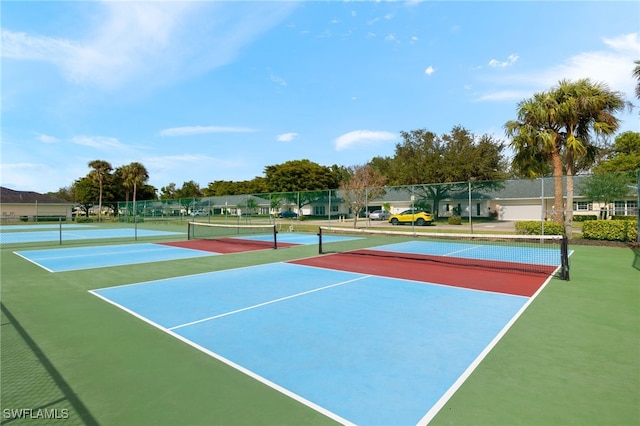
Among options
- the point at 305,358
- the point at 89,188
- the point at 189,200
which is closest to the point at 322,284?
the point at 305,358

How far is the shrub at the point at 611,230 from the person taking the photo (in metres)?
16.0

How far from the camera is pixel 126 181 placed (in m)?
58.6

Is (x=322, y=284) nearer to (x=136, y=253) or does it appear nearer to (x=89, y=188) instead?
(x=136, y=253)

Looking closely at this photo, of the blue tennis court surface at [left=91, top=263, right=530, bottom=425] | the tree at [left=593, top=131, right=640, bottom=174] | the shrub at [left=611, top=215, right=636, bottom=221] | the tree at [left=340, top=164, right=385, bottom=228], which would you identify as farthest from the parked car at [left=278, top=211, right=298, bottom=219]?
the tree at [left=593, top=131, right=640, bottom=174]

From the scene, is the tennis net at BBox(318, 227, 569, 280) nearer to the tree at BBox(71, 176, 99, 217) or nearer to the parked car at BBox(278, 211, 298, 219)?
the parked car at BBox(278, 211, 298, 219)

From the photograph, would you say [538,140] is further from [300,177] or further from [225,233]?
[300,177]

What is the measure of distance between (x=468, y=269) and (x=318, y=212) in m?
28.8

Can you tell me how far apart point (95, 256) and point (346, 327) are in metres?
12.0

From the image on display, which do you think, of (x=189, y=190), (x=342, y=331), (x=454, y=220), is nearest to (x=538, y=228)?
(x=454, y=220)

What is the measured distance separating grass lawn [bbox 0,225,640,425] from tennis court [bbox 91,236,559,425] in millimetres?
237

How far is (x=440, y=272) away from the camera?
9.73m

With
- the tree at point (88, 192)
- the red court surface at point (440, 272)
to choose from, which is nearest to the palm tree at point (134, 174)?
the tree at point (88, 192)

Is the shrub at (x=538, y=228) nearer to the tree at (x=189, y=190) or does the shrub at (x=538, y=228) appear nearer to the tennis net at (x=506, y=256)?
the tennis net at (x=506, y=256)

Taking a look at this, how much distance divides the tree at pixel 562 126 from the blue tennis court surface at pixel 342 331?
1422cm
